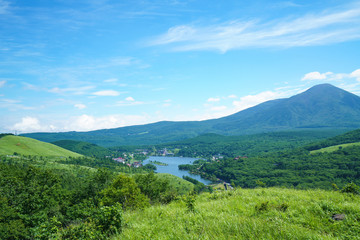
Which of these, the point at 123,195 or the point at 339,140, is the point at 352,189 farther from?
the point at 339,140

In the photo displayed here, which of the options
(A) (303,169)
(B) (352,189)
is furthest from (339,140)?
(B) (352,189)

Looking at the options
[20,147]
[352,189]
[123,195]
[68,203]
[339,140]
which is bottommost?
[339,140]

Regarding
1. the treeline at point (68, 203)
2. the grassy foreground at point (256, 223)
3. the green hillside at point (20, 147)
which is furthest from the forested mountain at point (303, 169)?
the green hillside at point (20, 147)

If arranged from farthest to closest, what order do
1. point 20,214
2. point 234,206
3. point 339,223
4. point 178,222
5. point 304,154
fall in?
point 304,154 < point 20,214 < point 234,206 < point 178,222 < point 339,223

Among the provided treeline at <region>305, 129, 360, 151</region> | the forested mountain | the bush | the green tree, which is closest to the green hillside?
the forested mountain

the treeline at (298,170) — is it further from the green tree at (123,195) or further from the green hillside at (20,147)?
the green hillside at (20,147)

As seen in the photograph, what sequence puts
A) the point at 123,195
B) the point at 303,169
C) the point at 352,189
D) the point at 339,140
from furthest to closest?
the point at 339,140, the point at 303,169, the point at 123,195, the point at 352,189

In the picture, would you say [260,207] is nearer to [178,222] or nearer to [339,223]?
[339,223]

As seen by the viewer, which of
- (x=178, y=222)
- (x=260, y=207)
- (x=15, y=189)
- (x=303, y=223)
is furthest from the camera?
(x=15, y=189)

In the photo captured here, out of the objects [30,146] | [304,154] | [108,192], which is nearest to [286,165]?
[304,154]
